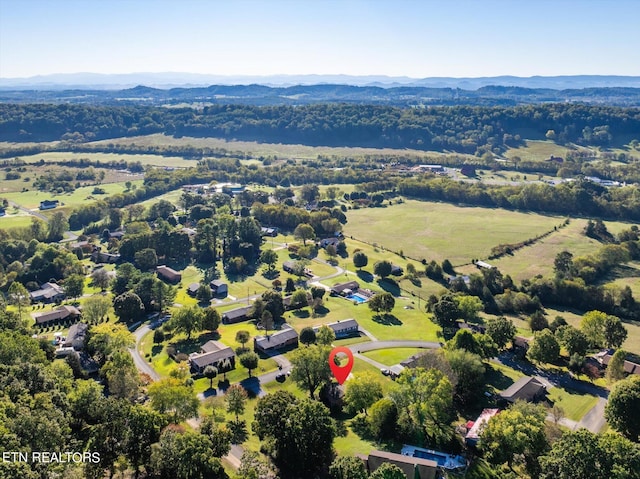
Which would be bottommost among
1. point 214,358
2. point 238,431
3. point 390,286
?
point 390,286

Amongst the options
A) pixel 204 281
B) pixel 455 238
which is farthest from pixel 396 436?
pixel 455 238

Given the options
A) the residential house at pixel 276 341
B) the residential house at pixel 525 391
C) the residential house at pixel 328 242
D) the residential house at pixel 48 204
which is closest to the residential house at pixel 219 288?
the residential house at pixel 276 341

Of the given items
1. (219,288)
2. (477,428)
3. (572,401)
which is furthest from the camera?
(219,288)

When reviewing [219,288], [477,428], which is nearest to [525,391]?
[477,428]

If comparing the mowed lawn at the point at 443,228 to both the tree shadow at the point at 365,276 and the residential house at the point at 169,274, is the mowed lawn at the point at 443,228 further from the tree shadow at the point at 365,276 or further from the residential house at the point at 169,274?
the residential house at the point at 169,274

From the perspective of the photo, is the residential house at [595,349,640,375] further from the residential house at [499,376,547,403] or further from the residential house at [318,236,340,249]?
the residential house at [318,236,340,249]

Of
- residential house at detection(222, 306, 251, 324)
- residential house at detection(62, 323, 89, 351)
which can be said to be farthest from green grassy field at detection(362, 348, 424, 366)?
residential house at detection(62, 323, 89, 351)

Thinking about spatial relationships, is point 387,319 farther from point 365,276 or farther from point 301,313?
point 365,276
